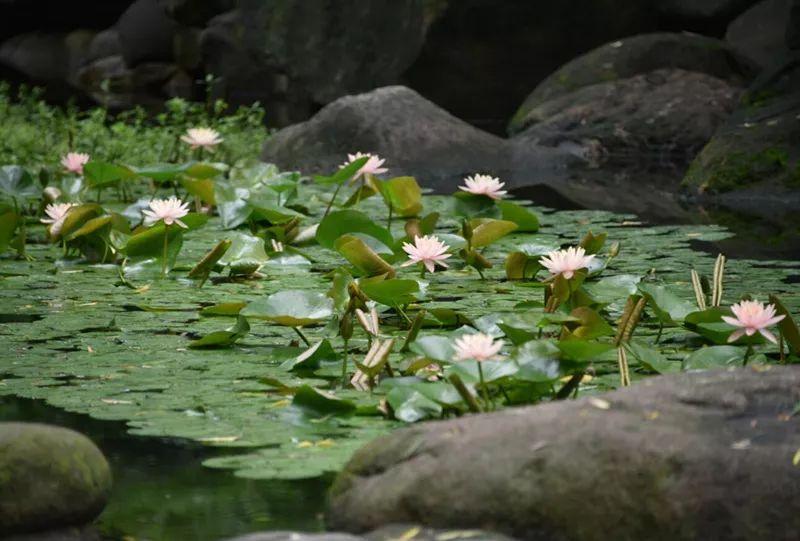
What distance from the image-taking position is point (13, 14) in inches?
609

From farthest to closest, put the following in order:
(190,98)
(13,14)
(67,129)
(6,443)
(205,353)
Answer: (13,14) → (190,98) → (67,129) → (205,353) → (6,443)

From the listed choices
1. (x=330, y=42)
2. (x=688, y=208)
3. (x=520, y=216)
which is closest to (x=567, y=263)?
(x=520, y=216)

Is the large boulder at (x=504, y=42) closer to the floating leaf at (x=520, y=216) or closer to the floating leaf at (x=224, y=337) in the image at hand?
the floating leaf at (x=520, y=216)

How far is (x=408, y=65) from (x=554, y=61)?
4.13 ft

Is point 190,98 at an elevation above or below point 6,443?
below

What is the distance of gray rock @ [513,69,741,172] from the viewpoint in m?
8.42

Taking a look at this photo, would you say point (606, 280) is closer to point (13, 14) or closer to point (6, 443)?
point (6, 443)

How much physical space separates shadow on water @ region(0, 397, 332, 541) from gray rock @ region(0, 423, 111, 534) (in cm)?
6

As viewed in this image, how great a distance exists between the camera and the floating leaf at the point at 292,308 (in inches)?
109

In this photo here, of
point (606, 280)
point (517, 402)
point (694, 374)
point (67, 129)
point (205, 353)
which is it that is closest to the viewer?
point (694, 374)

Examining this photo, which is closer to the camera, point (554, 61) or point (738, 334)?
point (738, 334)

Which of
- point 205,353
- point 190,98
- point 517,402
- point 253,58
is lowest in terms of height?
point 190,98

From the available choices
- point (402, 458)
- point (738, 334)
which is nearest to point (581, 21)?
point (738, 334)

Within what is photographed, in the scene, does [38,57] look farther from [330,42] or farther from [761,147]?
[761,147]
